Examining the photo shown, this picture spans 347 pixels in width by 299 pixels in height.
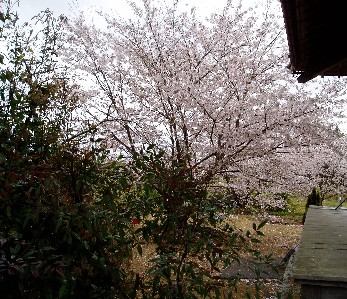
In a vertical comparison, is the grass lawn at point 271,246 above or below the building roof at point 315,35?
below

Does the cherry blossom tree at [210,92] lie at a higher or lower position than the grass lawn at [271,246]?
higher

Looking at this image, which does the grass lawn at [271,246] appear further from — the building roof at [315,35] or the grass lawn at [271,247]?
the building roof at [315,35]

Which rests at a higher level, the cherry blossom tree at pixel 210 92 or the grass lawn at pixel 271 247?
the cherry blossom tree at pixel 210 92

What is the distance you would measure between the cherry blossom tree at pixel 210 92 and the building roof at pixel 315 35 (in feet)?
10.7

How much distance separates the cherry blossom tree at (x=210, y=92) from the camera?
26.2ft

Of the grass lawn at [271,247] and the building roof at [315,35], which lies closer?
the building roof at [315,35]

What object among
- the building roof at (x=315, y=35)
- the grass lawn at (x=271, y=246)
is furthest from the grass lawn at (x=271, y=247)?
the building roof at (x=315, y=35)

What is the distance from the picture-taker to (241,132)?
7.81m

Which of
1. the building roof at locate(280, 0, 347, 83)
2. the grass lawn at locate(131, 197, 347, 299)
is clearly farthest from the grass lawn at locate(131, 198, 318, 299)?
the building roof at locate(280, 0, 347, 83)

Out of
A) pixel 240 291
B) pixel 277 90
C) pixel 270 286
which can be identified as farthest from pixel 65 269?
pixel 277 90

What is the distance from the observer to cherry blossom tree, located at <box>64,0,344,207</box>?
26.2 feet

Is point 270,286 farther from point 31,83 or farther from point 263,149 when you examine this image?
point 31,83

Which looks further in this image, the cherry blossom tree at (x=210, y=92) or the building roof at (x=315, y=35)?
the cherry blossom tree at (x=210, y=92)

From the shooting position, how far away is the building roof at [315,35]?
3410 millimetres
